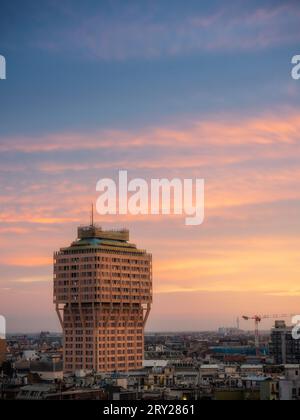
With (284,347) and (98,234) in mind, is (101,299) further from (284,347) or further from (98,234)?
(284,347)

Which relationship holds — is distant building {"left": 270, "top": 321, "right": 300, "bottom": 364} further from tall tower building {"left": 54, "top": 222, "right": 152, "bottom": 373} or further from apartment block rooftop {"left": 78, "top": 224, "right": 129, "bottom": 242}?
apartment block rooftop {"left": 78, "top": 224, "right": 129, "bottom": 242}

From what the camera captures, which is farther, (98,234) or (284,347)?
(284,347)

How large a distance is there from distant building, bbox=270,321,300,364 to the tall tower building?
7.06m

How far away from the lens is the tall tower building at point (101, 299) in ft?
93.0

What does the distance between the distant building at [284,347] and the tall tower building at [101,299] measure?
7.06 m

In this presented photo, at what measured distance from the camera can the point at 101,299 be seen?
28328mm

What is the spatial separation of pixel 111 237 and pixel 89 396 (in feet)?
43.0

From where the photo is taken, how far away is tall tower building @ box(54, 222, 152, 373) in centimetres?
2834

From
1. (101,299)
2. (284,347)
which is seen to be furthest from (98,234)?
(284,347)

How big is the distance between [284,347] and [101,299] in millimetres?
9642

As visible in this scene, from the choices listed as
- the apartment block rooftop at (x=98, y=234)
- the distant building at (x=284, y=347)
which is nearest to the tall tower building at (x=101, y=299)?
the apartment block rooftop at (x=98, y=234)

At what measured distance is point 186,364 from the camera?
30406mm

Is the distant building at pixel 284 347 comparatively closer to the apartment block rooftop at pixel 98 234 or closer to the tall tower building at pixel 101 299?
the tall tower building at pixel 101 299

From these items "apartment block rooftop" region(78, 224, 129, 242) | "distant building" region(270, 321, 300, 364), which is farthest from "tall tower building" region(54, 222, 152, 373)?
"distant building" region(270, 321, 300, 364)
